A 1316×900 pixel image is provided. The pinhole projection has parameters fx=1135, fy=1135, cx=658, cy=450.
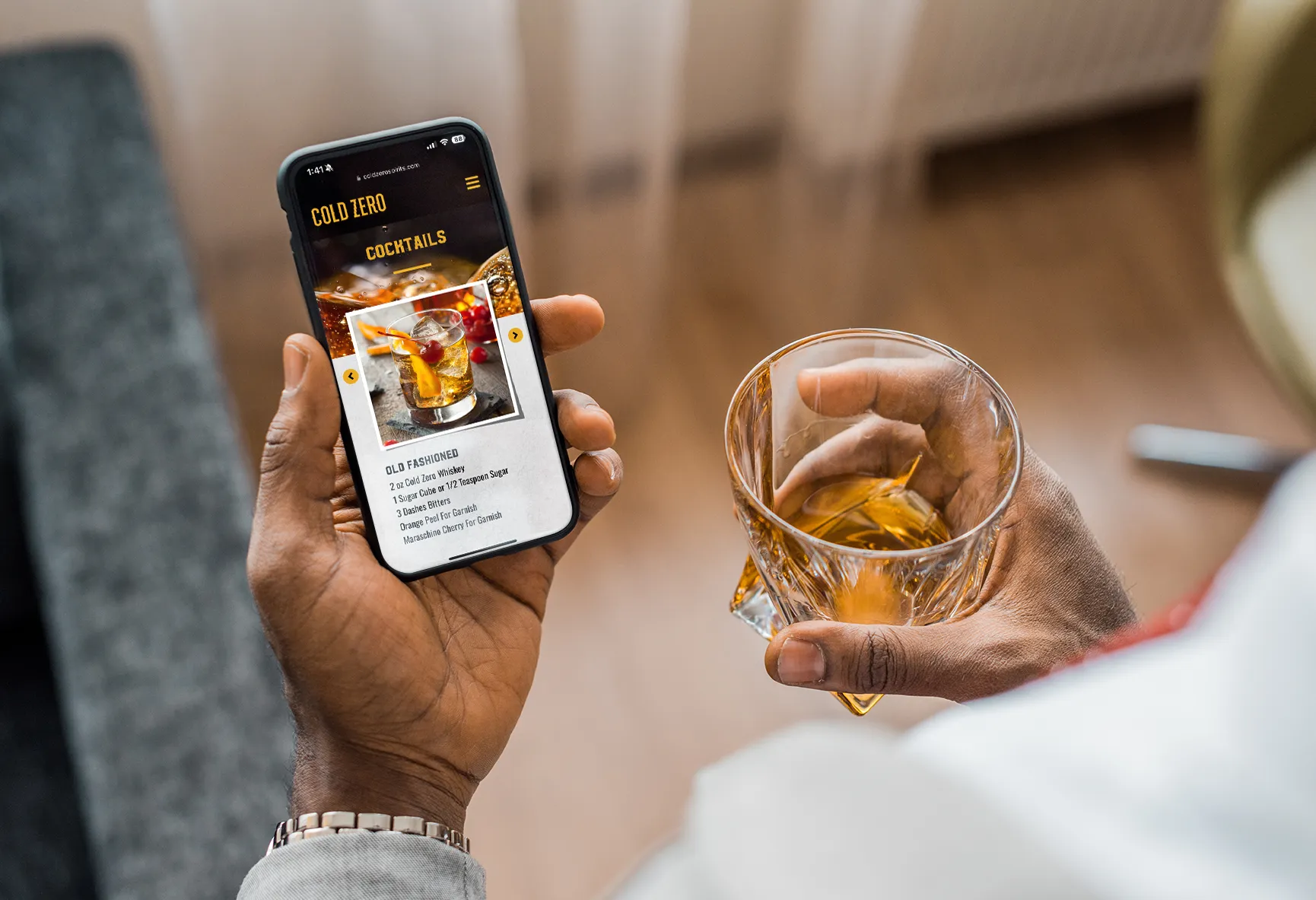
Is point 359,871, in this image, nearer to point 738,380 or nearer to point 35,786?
point 35,786

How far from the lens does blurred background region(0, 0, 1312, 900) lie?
1.36 m

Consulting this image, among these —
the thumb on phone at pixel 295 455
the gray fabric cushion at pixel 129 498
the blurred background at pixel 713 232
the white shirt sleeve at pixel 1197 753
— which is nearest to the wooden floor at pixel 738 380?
the blurred background at pixel 713 232

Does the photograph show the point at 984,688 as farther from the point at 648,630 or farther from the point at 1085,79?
the point at 1085,79

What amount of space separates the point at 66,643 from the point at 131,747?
0.11m

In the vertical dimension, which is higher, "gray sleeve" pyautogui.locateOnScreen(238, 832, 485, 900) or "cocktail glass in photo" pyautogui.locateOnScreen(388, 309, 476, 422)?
"cocktail glass in photo" pyautogui.locateOnScreen(388, 309, 476, 422)

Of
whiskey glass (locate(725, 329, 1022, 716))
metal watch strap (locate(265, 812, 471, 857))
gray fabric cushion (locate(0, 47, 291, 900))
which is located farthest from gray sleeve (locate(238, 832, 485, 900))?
whiskey glass (locate(725, 329, 1022, 716))

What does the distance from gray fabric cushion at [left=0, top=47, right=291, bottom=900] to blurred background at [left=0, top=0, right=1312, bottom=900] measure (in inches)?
10.0

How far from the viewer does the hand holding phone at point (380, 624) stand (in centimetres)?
65

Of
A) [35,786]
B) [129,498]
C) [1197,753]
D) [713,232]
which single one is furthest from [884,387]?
[713,232]

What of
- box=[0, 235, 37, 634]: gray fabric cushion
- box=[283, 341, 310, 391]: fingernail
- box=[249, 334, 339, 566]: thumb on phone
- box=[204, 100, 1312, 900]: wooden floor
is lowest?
box=[204, 100, 1312, 900]: wooden floor

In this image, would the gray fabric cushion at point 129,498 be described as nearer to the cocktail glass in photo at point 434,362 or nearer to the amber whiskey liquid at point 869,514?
the cocktail glass in photo at point 434,362

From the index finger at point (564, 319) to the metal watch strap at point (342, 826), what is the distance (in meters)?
0.30

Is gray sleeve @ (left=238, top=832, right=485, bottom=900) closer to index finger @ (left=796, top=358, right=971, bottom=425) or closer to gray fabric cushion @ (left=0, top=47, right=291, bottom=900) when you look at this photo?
gray fabric cushion @ (left=0, top=47, right=291, bottom=900)

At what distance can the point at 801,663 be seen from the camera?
1.96 feet
